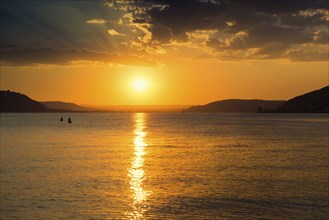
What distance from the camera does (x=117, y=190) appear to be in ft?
102

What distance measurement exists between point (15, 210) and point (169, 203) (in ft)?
34.3

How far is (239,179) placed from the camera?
36.1m

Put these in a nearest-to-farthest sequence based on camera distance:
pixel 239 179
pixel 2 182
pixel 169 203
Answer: pixel 169 203 → pixel 2 182 → pixel 239 179

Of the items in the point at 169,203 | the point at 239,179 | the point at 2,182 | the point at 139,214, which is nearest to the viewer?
the point at 139,214

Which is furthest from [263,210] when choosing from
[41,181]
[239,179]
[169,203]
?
[41,181]

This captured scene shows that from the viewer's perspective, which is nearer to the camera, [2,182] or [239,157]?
[2,182]

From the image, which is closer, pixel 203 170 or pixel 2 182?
pixel 2 182

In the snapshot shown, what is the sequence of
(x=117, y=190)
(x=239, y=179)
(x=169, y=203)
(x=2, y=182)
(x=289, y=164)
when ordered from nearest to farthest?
(x=169, y=203) → (x=117, y=190) → (x=2, y=182) → (x=239, y=179) → (x=289, y=164)

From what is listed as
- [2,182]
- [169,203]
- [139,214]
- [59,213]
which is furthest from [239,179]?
[2,182]

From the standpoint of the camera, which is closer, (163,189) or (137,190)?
(137,190)

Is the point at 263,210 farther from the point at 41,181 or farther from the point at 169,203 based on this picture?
the point at 41,181

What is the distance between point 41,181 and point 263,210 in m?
20.6

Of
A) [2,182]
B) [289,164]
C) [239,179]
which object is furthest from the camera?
[289,164]

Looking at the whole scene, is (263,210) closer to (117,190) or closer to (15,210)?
(117,190)
